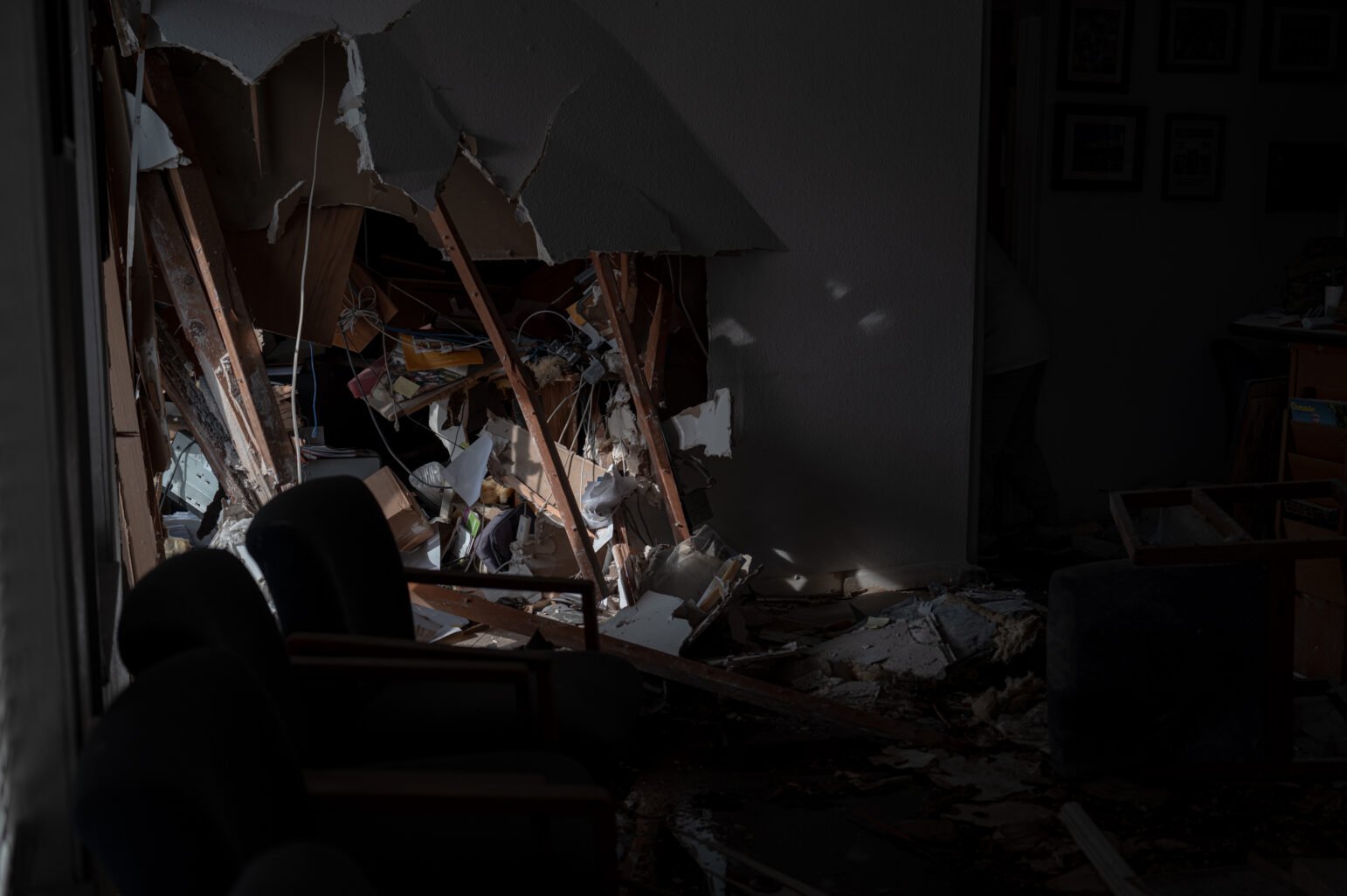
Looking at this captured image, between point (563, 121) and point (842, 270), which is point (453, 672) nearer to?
point (563, 121)

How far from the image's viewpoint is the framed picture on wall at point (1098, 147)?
5516mm

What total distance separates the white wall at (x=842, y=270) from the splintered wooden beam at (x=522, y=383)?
62 cm

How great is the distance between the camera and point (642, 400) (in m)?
4.26

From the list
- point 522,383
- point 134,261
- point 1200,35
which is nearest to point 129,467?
point 134,261

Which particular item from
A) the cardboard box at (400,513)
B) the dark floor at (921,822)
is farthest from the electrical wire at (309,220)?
the dark floor at (921,822)

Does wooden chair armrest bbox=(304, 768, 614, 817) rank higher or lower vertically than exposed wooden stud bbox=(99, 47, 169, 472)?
lower

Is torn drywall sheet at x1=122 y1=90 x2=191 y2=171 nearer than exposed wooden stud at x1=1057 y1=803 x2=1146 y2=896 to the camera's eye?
No

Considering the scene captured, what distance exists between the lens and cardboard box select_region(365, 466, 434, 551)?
4.38m

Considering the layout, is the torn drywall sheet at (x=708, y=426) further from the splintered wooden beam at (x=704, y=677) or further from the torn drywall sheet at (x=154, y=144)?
the torn drywall sheet at (x=154, y=144)

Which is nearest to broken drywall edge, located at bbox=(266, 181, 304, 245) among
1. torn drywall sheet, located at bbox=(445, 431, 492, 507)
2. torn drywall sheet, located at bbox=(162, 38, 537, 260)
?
torn drywall sheet, located at bbox=(162, 38, 537, 260)

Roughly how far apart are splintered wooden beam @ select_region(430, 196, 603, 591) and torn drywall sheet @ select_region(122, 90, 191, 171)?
805 mm

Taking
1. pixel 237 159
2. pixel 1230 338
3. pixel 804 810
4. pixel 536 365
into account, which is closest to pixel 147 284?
pixel 237 159

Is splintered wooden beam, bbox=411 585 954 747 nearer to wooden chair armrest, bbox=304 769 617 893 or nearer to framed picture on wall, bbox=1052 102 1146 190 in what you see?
wooden chair armrest, bbox=304 769 617 893

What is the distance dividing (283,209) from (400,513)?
120 centimetres
